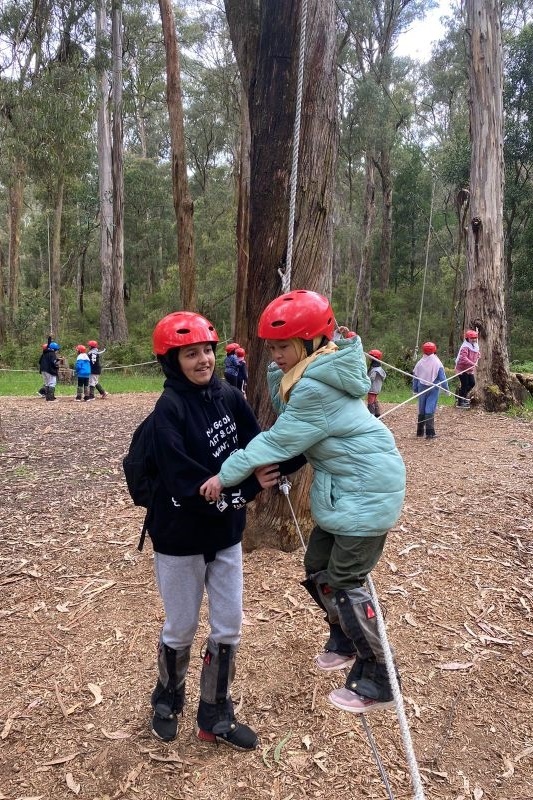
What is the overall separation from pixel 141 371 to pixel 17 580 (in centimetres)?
1942

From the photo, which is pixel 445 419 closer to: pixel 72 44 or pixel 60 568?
pixel 60 568

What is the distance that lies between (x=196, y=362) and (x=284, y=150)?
1909mm

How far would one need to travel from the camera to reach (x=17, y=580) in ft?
13.6

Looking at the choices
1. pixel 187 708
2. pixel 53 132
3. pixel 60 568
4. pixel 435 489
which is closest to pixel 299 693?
pixel 187 708

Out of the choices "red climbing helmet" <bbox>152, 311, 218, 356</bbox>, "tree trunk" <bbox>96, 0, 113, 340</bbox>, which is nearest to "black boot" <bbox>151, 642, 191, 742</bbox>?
"red climbing helmet" <bbox>152, 311, 218, 356</bbox>

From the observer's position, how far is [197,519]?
7.67 ft

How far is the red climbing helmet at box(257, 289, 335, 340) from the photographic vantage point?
2.21 metres

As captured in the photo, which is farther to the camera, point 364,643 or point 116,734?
point 116,734

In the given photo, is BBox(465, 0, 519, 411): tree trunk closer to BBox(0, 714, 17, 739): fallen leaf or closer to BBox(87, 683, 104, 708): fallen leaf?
BBox(87, 683, 104, 708): fallen leaf

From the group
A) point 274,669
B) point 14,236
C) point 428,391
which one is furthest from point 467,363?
point 14,236

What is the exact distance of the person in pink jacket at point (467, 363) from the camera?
11.6 metres

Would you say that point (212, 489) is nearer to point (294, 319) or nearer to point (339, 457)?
point (339, 457)

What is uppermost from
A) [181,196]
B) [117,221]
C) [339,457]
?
[117,221]

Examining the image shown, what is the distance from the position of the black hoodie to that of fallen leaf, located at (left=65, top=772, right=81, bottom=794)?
1.02 m
